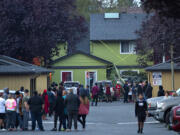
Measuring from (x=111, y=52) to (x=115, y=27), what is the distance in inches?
117

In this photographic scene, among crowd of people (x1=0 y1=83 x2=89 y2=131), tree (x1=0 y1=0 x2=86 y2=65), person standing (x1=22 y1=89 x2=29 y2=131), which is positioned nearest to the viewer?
crowd of people (x1=0 y1=83 x2=89 y2=131)

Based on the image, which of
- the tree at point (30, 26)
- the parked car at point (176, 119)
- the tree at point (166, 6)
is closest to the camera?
the tree at point (166, 6)

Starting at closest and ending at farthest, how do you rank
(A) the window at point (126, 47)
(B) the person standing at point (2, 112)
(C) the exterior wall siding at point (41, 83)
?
(B) the person standing at point (2, 112) < (C) the exterior wall siding at point (41, 83) < (A) the window at point (126, 47)

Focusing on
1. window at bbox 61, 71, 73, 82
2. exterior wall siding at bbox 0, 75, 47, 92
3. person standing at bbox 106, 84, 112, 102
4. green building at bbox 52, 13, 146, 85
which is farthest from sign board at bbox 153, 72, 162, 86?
window at bbox 61, 71, 73, 82

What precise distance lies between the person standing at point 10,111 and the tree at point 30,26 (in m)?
21.9

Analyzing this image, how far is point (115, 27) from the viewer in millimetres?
65125

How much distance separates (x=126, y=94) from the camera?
48812mm

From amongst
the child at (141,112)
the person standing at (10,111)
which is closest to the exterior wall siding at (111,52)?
the person standing at (10,111)

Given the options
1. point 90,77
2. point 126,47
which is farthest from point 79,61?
point 126,47

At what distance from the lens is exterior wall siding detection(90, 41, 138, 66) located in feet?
210

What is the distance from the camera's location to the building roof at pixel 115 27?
6406 cm

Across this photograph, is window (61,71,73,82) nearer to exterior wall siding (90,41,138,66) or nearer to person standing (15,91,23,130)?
exterior wall siding (90,41,138,66)

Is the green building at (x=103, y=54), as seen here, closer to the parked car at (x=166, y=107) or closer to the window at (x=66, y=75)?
the window at (x=66, y=75)

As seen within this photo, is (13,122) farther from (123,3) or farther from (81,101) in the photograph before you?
(123,3)
